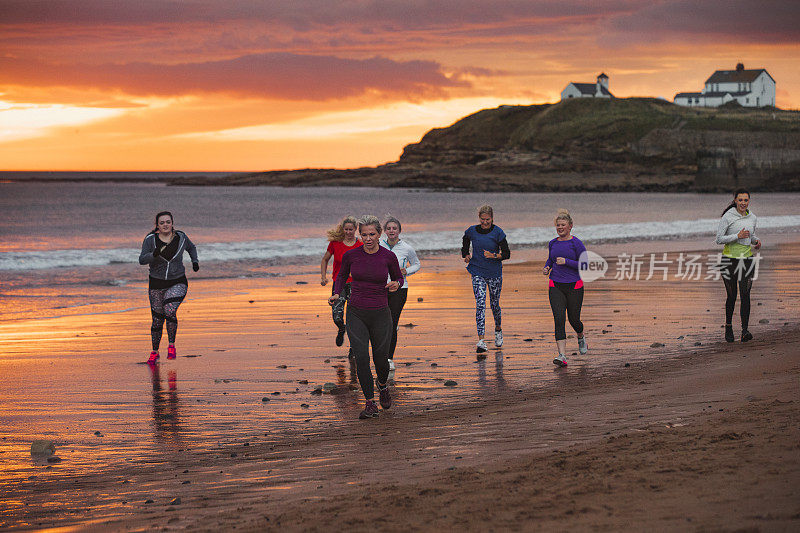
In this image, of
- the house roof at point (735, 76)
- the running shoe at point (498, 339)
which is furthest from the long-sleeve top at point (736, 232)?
the house roof at point (735, 76)

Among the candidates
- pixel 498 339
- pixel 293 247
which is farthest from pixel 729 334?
pixel 293 247

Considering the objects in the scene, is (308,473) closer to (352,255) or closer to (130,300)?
(352,255)

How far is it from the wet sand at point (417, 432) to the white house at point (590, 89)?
595 feet

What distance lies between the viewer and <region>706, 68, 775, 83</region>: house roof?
166250mm

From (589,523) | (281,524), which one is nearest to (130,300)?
(281,524)

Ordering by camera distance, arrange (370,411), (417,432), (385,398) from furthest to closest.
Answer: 1. (385,398)
2. (370,411)
3. (417,432)

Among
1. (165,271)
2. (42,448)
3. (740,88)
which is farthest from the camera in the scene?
(740,88)

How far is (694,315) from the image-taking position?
13.1 meters

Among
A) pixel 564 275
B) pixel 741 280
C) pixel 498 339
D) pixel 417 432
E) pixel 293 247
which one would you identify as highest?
pixel 564 275

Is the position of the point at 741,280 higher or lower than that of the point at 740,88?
lower

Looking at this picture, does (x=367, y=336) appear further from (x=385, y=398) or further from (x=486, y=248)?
(x=486, y=248)

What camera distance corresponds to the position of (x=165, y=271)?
10.8 m

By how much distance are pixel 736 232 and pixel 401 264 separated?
439cm

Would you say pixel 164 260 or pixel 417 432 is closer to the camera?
pixel 417 432
